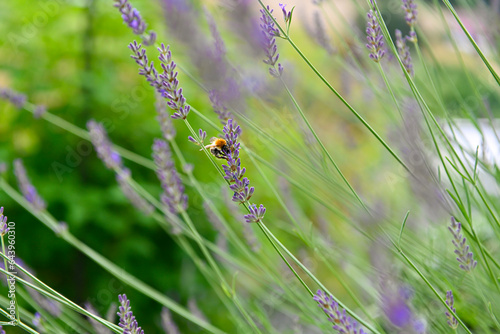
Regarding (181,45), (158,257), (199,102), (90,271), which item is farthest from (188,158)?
(181,45)

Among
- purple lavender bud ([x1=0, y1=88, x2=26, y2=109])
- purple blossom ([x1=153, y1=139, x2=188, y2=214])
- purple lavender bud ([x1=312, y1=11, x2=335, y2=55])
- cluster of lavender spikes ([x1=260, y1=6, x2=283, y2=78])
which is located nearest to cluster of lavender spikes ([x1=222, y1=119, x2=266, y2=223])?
cluster of lavender spikes ([x1=260, y1=6, x2=283, y2=78])

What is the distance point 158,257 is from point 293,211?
815 mm

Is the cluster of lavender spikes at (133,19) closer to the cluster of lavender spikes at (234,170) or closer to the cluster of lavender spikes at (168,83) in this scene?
the cluster of lavender spikes at (168,83)

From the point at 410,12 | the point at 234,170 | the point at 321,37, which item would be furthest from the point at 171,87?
the point at 321,37

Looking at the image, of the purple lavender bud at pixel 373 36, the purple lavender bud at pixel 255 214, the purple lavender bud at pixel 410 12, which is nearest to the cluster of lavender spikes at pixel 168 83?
the purple lavender bud at pixel 255 214

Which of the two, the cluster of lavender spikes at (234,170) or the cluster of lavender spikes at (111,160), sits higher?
the cluster of lavender spikes at (111,160)

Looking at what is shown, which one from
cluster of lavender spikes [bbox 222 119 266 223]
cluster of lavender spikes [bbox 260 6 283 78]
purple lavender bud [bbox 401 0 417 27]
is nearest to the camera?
cluster of lavender spikes [bbox 222 119 266 223]

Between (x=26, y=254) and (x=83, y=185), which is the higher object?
(x=83, y=185)

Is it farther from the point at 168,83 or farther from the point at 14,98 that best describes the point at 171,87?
the point at 14,98

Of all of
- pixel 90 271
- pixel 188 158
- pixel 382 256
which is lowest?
pixel 382 256

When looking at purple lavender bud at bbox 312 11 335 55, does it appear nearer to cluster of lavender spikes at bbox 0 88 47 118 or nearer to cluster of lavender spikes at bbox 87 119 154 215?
cluster of lavender spikes at bbox 87 119 154 215

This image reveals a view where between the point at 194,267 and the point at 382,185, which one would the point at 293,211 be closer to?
the point at 194,267

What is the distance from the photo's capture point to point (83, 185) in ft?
7.05

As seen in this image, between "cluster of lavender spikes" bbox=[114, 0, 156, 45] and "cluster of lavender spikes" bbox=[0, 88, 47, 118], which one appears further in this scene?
"cluster of lavender spikes" bbox=[0, 88, 47, 118]
